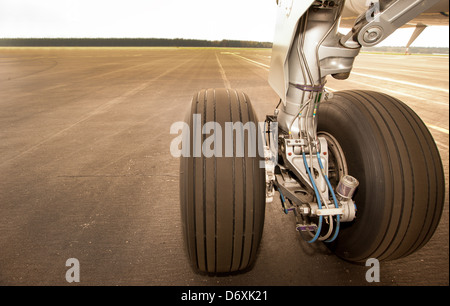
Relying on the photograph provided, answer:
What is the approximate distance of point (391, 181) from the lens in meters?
1.13

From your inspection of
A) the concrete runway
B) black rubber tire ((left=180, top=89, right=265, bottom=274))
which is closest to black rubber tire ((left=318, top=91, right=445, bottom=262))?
the concrete runway

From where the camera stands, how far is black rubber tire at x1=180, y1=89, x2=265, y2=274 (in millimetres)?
1002

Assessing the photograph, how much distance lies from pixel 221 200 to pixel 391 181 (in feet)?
2.72

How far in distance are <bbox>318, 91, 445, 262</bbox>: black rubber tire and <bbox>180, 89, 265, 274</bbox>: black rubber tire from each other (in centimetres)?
59

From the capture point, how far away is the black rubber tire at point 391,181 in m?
1.13

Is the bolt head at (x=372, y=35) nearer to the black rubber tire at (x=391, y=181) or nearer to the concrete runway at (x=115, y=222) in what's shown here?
the black rubber tire at (x=391, y=181)

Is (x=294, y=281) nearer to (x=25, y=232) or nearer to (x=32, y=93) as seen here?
(x=25, y=232)

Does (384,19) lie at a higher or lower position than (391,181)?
higher

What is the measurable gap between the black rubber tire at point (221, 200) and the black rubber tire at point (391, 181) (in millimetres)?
587

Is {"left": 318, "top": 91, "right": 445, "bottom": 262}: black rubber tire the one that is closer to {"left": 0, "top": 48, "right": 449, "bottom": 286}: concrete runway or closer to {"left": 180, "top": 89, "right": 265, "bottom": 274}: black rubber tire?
{"left": 0, "top": 48, "right": 449, "bottom": 286}: concrete runway

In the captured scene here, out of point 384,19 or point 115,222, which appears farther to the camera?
point 115,222

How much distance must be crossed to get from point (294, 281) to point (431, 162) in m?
0.97

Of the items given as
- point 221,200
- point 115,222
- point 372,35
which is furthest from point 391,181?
point 115,222

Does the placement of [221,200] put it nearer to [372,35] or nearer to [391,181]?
[391,181]
